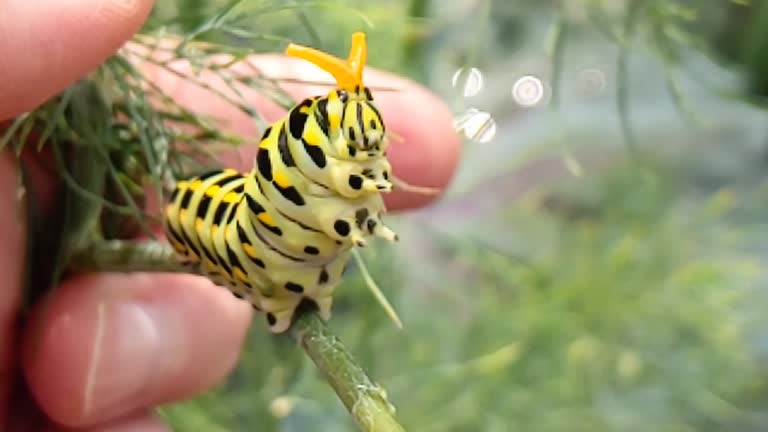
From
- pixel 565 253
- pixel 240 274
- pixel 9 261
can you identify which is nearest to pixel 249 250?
pixel 240 274

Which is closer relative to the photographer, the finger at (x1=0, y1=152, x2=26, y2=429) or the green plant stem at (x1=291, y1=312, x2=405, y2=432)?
the green plant stem at (x1=291, y1=312, x2=405, y2=432)

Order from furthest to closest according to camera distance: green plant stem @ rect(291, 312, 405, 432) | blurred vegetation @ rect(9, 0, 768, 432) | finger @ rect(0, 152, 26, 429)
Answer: blurred vegetation @ rect(9, 0, 768, 432) → finger @ rect(0, 152, 26, 429) → green plant stem @ rect(291, 312, 405, 432)

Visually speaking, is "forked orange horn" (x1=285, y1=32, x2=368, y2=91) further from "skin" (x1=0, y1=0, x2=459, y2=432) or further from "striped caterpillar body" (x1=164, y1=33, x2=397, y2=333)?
"skin" (x1=0, y1=0, x2=459, y2=432)

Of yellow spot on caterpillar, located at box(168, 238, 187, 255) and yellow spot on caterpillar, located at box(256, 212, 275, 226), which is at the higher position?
yellow spot on caterpillar, located at box(256, 212, 275, 226)

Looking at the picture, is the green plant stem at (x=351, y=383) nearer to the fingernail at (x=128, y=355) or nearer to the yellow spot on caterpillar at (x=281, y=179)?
the yellow spot on caterpillar at (x=281, y=179)

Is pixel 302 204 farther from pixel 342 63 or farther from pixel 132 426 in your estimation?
pixel 132 426

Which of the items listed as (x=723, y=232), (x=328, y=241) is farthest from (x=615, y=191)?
(x=328, y=241)

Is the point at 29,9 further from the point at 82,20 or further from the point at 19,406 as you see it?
the point at 19,406

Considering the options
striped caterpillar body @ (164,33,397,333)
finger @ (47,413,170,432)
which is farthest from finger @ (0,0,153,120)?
finger @ (47,413,170,432)
